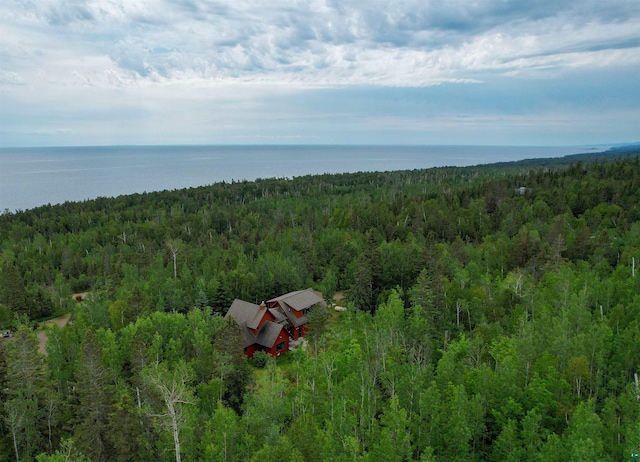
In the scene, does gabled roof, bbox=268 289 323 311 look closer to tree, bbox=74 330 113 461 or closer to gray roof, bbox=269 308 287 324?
gray roof, bbox=269 308 287 324

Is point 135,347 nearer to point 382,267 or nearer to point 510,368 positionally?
point 510,368

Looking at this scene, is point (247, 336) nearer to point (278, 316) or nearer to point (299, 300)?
point (278, 316)

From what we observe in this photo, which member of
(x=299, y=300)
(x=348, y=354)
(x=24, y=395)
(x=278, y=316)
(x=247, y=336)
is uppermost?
(x=348, y=354)

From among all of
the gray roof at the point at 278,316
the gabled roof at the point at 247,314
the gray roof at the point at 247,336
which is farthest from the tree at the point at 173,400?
the gray roof at the point at 278,316

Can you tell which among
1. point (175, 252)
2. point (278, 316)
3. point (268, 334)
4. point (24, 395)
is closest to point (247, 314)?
point (268, 334)

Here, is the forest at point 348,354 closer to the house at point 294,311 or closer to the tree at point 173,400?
the tree at point 173,400

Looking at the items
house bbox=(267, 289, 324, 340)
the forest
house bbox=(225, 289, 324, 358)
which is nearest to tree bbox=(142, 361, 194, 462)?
the forest

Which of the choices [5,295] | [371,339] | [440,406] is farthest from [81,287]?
[440,406]
